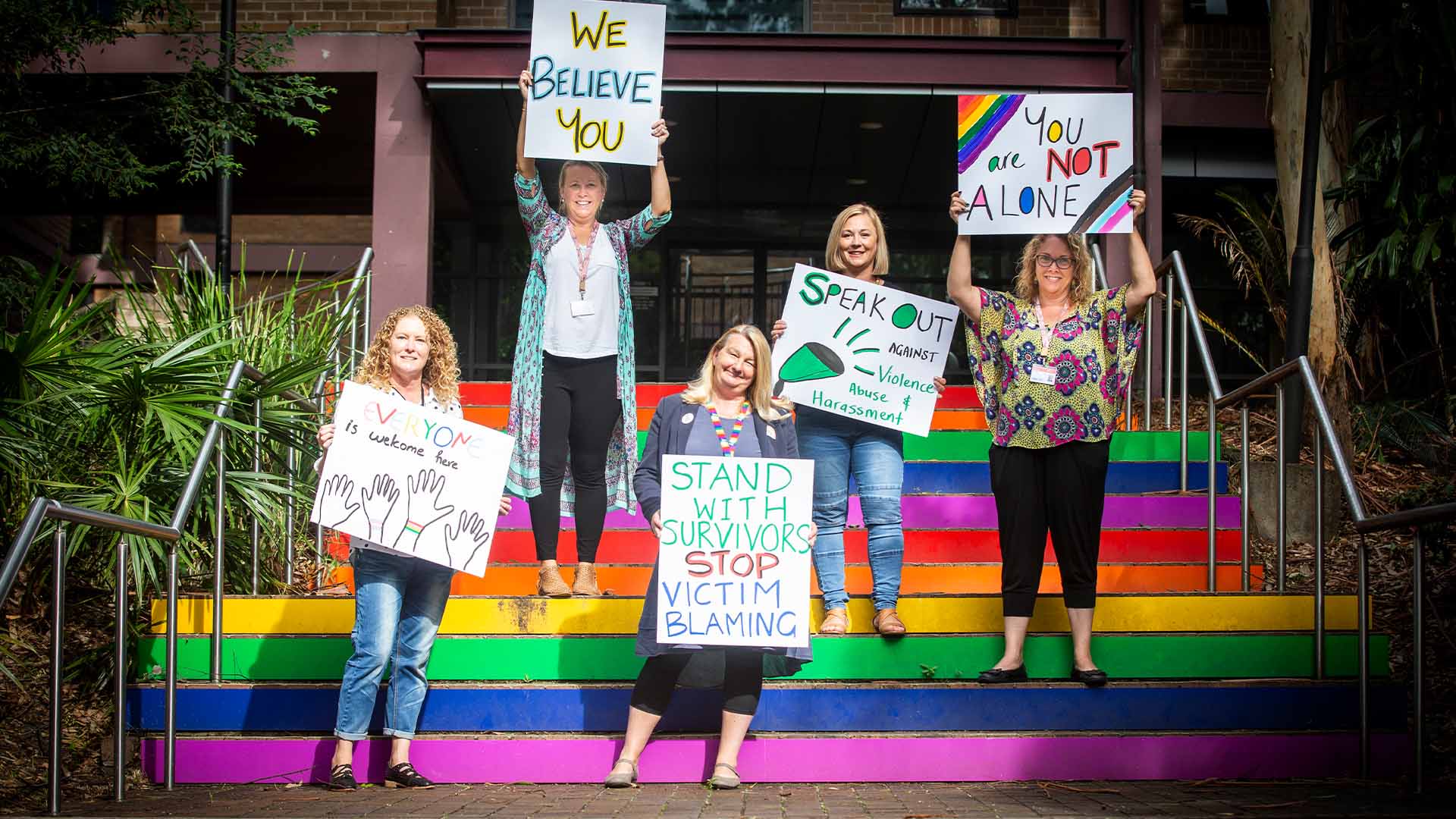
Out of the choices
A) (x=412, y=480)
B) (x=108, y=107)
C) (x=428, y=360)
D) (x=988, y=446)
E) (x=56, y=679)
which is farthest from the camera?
(x=108, y=107)

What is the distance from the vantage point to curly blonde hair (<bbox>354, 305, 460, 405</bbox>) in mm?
5562

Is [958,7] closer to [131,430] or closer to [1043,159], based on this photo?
[1043,159]

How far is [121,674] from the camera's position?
5.25 meters

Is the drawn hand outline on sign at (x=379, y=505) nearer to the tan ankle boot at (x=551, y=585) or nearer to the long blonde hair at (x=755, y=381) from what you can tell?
the tan ankle boot at (x=551, y=585)

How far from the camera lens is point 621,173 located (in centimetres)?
1313

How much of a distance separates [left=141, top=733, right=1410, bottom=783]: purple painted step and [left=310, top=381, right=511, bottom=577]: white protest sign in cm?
80

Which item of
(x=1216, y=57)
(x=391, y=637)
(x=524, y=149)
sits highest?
(x=1216, y=57)

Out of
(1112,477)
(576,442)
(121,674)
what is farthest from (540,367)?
(1112,477)

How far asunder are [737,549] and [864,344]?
4.48ft

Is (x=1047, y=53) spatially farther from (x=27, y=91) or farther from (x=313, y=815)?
(x=313, y=815)

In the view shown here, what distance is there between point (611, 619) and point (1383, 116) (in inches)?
234

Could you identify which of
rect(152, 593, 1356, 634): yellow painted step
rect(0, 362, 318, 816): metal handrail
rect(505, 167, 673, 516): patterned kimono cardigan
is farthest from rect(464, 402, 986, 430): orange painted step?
rect(152, 593, 1356, 634): yellow painted step

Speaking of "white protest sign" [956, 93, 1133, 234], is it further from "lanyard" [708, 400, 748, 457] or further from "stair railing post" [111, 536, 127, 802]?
"stair railing post" [111, 536, 127, 802]

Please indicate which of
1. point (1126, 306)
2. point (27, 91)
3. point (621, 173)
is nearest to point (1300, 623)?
point (1126, 306)
